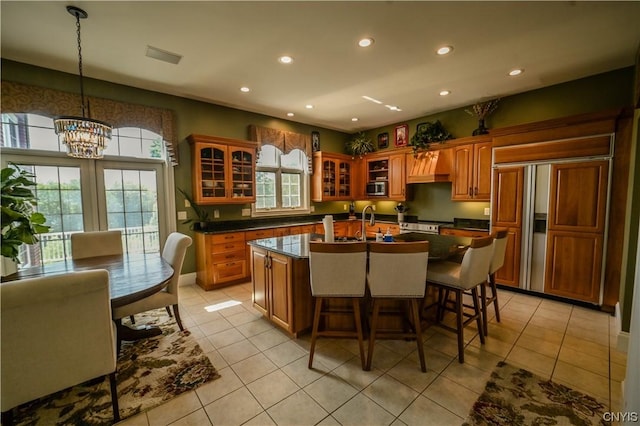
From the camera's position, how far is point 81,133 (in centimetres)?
213

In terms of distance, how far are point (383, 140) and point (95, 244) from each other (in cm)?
521

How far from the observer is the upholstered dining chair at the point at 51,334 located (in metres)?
1.32

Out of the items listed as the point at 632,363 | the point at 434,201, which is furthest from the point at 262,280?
the point at 434,201

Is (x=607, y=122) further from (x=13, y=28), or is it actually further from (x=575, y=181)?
(x=13, y=28)

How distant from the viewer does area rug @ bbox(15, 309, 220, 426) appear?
68.4 inches

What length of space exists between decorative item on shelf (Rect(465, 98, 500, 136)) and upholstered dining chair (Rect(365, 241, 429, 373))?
3.23 metres

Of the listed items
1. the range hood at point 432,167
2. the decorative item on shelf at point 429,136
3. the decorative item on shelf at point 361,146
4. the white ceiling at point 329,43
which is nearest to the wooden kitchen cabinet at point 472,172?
the range hood at point 432,167

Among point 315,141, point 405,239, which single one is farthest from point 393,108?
point 405,239

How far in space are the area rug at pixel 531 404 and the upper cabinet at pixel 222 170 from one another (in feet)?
12.8

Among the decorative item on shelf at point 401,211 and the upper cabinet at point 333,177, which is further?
the upper cabinet at point 333,177

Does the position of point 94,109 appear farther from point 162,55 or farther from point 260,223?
point 260,223

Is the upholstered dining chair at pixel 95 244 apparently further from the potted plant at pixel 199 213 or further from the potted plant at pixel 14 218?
the potted plant at pixel 199 213

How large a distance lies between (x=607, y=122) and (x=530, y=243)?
1.58 m

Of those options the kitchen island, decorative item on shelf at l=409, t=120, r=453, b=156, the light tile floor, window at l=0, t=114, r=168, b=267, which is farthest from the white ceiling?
the light tile floor
